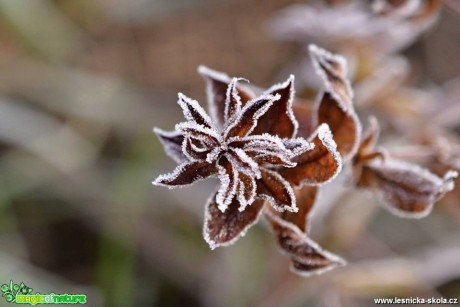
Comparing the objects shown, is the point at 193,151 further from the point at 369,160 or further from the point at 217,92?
the point at 369,160

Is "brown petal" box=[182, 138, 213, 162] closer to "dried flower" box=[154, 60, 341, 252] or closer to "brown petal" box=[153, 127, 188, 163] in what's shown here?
"dried flower" box=[154, 60, 341, 252]

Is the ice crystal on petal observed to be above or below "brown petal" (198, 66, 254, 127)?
below

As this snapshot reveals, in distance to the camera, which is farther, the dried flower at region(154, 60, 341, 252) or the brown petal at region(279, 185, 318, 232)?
the brown petal at region(279, 185, 318, 232)

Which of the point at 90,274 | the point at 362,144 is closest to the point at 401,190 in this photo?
the point at 362,144

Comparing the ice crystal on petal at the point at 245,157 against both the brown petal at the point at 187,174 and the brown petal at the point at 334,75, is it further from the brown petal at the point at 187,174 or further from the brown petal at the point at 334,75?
the brown petal at the point at 334,75

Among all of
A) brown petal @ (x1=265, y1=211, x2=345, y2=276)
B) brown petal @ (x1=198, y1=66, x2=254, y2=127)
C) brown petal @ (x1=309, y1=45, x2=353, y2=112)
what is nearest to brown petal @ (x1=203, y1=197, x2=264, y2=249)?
brown petal @ (x1=265, y1=211, x2=345, y2=276)

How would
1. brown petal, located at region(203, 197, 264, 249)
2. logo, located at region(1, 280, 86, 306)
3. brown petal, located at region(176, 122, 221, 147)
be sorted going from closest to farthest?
brown petal, located at region(176, 122, 221, 147), brown petal, located at region(203, 197, 264, 249), logo, located at region(1, 280, 86, 306)

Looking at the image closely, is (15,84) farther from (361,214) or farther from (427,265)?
(427,265)
